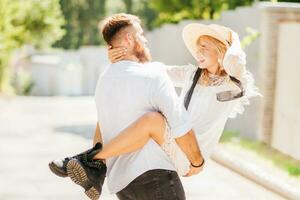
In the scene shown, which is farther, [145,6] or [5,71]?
A: [145,6]

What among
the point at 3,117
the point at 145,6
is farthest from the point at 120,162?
the point at 145,6

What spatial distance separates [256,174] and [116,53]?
21.2 feet

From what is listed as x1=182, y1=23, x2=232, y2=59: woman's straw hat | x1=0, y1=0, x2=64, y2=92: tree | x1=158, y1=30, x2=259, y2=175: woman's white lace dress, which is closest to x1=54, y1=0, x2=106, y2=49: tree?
x1=0, y1=0, x2=64, y2=92: tree

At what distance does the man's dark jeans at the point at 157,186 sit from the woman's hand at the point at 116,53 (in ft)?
1.90

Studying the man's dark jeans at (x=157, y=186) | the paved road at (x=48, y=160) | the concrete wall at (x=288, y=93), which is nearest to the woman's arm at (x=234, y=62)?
the man's dark jeans at (x=157, y=186)

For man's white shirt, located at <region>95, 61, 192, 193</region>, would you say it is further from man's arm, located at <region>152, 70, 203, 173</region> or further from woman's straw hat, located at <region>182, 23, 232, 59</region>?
woman's straw hat, located at <region>182, 23, 232, 59</region>

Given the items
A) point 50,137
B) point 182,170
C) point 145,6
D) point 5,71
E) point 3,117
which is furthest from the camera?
point 145,6

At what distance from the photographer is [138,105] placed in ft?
11.7

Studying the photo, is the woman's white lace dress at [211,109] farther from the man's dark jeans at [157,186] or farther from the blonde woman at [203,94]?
the man's dark jeans at [157,186]

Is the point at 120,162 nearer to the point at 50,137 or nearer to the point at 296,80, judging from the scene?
the point at 296,80

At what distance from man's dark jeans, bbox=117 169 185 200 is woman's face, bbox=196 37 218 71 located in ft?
2.23

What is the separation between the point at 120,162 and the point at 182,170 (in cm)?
34

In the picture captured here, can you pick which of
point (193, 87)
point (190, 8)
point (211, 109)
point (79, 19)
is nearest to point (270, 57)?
point (193, 87)

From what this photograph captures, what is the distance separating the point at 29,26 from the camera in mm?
30734
